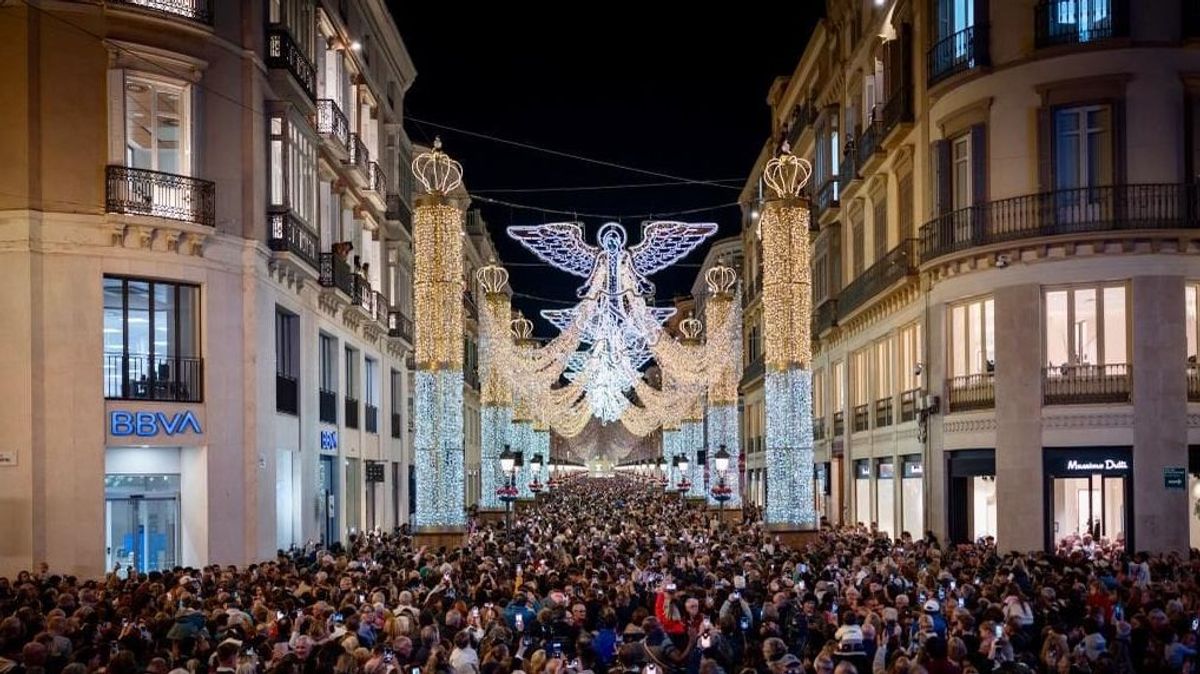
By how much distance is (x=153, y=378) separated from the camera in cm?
2856

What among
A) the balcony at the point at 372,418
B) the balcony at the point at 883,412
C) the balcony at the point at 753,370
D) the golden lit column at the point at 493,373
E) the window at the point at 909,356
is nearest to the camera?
the window at the point at 909,356

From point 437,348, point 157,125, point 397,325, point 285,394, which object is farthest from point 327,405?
point 157,125

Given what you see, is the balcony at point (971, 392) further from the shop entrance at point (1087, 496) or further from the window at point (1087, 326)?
the shop entrance at point (1087, 496)

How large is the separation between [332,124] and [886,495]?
19277 millimetres

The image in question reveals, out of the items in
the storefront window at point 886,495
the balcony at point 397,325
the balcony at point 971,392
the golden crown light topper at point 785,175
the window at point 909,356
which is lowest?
the storefront window at point 886,495

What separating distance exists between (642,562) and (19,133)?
14063 mm

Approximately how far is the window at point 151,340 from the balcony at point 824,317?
2613 centimetres

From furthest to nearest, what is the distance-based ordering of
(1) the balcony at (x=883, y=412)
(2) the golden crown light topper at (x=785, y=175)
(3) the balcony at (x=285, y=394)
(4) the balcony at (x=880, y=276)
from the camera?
(1) the balcony at (x=883, y=412) < (4) the balcony at (x=880, y=276) < (3) the balcony at (x=285, y=394) < (2) the golden crown light topper at (x=785, y=175)

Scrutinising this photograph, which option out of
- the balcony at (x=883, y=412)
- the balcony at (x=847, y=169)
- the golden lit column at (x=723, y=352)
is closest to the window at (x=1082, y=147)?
the balcony at (x=883, y=412)

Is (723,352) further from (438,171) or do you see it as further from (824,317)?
(438,171)

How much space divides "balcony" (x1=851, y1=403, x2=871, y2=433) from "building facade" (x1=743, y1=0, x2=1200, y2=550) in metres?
9.07

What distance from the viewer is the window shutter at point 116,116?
27.7m

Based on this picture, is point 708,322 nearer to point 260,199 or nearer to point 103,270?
point 260,199

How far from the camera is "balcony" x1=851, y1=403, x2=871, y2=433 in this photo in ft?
149
